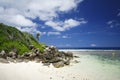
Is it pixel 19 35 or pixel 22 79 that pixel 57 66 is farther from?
pixel 19 35

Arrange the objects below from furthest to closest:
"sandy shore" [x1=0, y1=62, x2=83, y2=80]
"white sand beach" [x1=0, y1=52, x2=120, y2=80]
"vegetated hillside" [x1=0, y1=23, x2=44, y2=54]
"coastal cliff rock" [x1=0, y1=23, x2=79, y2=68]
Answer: "vegetated hillside" [x1=0, y1=23, x2=44, y2=54], "coastal cliff rock" [x1=0, y1=23, x2=79, y2=68], "white sand beach" [x1=0, y1=52, x2=120, y2=80], "sandy shore" [x1=0, y1=62, x2=83, y2=80]

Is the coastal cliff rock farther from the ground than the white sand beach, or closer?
farther from the ground

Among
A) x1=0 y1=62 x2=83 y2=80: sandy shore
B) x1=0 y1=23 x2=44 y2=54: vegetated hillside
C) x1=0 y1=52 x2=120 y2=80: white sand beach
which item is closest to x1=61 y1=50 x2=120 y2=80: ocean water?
x1=0 y1=52 x2=120 y2=80: white sand beach

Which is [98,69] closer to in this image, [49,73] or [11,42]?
[49,73]

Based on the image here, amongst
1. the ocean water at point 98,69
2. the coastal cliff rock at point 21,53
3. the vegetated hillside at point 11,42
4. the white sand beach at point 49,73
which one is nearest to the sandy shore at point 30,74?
the white sand beach at point 49,73

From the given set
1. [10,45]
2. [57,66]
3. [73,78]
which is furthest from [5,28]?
[73,78]

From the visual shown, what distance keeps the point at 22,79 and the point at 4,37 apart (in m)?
36.5

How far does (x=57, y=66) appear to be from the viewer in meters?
29.7

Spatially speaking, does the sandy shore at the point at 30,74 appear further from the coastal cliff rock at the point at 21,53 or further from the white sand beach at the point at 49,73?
the coastal cliff rock at the point at 21,53

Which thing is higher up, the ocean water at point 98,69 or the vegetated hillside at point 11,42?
the vegetated hillside at point 11,42

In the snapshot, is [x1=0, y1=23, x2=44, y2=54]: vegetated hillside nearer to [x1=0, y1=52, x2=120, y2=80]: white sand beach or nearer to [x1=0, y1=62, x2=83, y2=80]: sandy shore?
[x1=0, y1=52, x2=120, y2=80]: white sand beach

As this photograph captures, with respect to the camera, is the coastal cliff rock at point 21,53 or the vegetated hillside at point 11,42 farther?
the vegetated hillside at point 11,42

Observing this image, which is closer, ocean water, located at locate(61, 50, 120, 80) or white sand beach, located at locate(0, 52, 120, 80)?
white sand beach, located at locate(0, 52, 120, 80)

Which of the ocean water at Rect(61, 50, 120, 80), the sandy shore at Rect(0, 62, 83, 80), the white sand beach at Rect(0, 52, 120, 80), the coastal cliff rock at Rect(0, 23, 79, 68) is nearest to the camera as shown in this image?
the sandy shore at Rect(0, 62, 83, 80)
